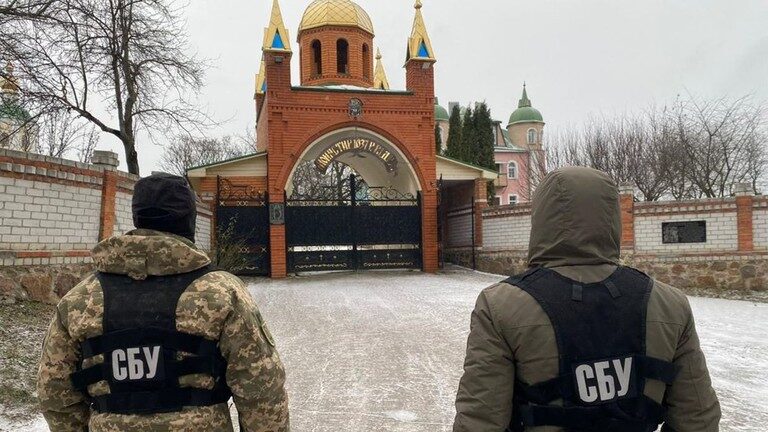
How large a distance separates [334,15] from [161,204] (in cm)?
1766

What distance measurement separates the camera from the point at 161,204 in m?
2.08

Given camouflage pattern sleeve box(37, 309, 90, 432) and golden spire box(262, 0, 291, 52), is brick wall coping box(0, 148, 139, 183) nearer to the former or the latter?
camouflage pattern sleeve box(37, 309, 90, 432)

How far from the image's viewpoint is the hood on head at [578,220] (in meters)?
1.82

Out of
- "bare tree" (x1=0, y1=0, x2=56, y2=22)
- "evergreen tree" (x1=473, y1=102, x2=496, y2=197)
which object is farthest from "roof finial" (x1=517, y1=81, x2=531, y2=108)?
"bare tree" (x1=0, y1=0, x2=56, y2=22)

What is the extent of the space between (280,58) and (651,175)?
16.2 meters

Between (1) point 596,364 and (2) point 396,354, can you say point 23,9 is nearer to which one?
(2) point 396,354

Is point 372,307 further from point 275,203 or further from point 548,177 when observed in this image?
point 548,177

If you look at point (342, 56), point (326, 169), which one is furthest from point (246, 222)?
point (342, 56)

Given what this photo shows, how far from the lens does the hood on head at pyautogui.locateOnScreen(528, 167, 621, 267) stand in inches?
71.7

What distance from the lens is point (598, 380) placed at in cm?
171

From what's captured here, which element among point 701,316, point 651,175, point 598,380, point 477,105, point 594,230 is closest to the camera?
point 598,380

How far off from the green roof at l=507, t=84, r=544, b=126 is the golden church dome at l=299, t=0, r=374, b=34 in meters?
36.5

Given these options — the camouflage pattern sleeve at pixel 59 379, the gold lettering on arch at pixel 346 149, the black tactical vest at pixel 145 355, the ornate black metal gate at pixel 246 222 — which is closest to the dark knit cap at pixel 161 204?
the black tactical vest at pixel 145 355

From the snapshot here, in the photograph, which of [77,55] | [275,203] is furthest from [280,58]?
[77,55]
